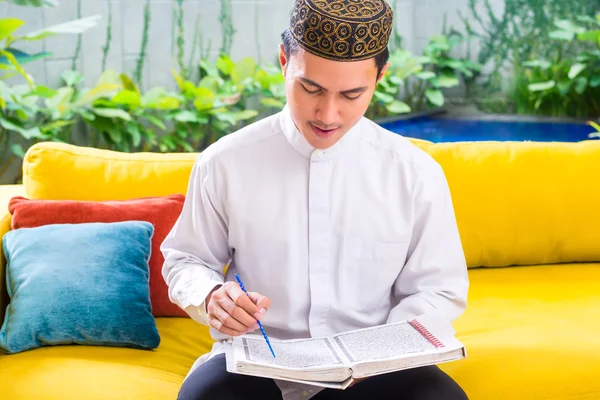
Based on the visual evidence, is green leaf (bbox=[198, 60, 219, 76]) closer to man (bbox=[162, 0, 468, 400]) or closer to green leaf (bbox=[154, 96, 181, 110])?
green leaf (bbox=[154, 96, 181, 110])

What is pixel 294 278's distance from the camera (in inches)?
62.1

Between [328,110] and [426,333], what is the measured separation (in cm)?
43

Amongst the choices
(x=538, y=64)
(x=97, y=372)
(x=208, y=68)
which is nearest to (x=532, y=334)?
(x=97, y=372)

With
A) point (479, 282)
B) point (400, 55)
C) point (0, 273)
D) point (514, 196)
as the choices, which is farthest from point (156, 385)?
point (400, 55)

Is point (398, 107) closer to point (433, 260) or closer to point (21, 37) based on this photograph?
point (21, 37)

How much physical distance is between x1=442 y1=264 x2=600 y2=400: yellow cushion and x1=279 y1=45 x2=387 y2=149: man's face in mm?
716

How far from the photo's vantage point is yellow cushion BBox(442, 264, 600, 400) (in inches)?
70.7

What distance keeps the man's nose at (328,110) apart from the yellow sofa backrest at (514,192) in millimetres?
1004

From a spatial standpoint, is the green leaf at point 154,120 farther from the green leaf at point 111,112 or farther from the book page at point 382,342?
the book page at point 382,342

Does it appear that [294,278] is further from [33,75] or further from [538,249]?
[33,75]

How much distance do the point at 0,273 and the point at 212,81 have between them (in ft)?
6.63

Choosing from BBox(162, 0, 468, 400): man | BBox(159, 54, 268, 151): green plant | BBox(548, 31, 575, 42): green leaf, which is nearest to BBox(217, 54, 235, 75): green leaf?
BBox(159, 54, 268, 151): green plant

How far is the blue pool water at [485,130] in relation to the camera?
4.39 metres

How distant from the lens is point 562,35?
4.31 metres
